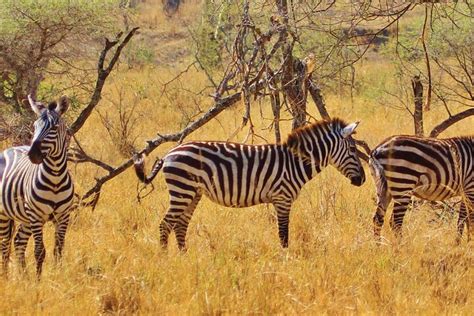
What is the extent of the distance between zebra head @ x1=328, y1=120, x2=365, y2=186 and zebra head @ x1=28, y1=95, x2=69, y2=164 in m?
2.62

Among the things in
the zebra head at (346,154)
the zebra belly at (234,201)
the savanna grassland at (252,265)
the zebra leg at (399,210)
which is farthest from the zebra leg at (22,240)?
the zebra leg at (399,210)

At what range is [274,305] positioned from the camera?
169 inches

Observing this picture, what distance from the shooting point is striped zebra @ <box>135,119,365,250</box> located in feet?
20.4

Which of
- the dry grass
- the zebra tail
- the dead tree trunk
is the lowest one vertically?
the dry grass

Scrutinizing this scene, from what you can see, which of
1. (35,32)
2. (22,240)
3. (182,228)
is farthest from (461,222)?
(35,32)

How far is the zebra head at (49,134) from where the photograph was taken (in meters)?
4.95

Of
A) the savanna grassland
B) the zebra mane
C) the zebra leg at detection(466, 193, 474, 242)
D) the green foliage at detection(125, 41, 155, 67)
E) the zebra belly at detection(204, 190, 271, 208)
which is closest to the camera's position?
the savanna grassland

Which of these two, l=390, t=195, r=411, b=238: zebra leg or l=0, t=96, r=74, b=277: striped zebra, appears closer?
l=0, t=96, r=74, b=277: striped zebra

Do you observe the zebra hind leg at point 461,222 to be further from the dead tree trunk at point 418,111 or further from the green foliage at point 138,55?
the green foliage at point 138,55

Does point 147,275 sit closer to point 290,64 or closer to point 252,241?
point 252,241

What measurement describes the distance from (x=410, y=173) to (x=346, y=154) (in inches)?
25.1

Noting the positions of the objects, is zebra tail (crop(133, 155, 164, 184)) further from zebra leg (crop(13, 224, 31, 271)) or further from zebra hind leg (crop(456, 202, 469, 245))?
zebra hind leg (crop(456, 202, 469, 245))

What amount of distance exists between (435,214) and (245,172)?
2.39m

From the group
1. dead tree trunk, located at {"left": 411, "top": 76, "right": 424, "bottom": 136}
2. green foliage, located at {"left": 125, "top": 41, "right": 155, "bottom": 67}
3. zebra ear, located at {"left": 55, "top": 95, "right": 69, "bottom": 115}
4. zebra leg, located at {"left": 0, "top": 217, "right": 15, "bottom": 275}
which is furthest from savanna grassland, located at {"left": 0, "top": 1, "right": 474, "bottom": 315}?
green foliage, located at {"left": 125, "top": 41, "right": 155, "bottom": 67}
